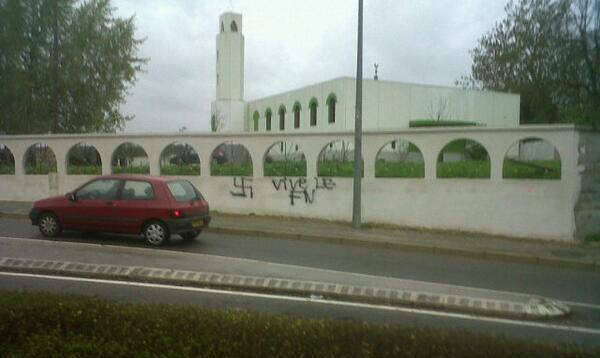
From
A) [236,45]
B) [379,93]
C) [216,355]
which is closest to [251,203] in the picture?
[216,355]

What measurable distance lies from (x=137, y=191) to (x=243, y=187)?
4898 millimetres

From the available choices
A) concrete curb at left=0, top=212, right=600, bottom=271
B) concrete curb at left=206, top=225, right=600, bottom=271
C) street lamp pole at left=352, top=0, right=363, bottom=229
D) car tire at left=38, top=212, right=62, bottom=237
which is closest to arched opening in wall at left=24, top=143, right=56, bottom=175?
car tire at left=38, top=212, right=62, bottom=237

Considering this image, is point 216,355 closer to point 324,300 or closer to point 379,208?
point 324,300

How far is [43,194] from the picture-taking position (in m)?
17.9

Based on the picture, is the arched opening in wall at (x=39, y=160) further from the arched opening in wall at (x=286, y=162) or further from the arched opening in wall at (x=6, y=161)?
the arched opening in wall at (x=286, y=162)

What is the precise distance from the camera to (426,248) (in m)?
11.7

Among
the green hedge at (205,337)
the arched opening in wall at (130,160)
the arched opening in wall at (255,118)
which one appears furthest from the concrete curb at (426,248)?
the arched opening in wall at (255,118)

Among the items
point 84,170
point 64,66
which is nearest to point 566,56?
point 84,170

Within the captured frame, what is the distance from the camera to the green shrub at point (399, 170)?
552 inches

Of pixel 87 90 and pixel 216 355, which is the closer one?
pixel 216 355

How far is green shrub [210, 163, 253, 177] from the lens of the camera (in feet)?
52.2

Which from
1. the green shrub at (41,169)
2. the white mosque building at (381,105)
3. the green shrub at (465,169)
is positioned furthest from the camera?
the white mosque building at (381,105)

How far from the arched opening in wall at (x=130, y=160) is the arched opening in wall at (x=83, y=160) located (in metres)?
0.58

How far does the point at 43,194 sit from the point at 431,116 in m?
38.0
